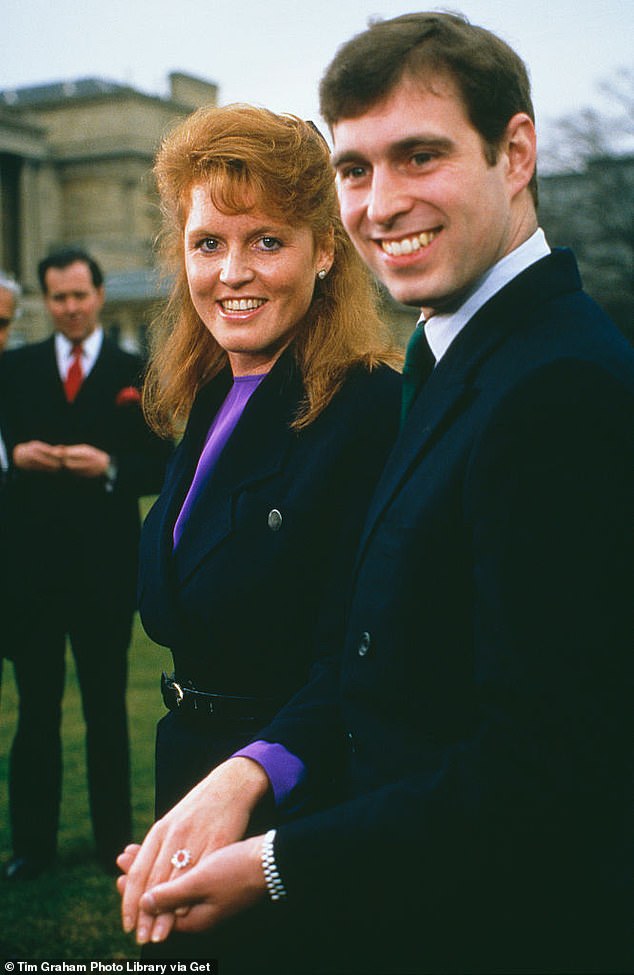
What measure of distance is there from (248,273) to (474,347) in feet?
2.97

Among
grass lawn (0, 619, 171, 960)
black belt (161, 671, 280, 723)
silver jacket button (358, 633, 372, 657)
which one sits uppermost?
silver jacket button (358, 633, 372, 657)

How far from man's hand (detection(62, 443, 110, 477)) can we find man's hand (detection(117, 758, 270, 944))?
3.25m

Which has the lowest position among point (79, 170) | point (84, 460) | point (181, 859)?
point (181, 859)

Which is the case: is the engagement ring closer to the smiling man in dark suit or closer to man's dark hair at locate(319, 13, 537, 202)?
the smiling man in dark suit

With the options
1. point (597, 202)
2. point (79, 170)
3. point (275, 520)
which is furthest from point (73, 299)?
point (79, 170)

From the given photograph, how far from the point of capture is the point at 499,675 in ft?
4.53

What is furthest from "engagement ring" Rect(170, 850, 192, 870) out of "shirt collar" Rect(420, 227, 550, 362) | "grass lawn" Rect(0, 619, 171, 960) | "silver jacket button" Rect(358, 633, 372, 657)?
"grass lawn" Rect(0, 619, 171, 960)

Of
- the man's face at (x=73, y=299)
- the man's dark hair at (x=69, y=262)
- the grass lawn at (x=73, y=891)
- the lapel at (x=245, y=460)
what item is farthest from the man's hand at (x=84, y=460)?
the lapel at (x=245, y=460)

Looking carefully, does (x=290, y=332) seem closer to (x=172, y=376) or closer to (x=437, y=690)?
(x=172, y=376)

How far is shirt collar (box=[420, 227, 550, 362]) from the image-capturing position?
1689 mm

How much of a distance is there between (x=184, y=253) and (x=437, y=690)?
160 centimetres

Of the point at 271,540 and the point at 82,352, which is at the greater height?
the point at 82,352

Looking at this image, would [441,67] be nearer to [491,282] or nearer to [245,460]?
[491,282]

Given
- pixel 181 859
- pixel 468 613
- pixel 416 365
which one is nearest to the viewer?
pixel 468 613
